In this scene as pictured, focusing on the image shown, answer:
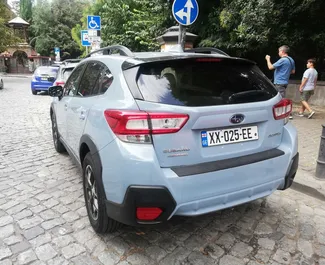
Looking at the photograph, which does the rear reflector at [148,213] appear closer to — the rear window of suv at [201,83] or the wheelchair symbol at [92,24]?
the rear window of suv at [201,83]

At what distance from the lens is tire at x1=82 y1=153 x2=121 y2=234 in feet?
8.34

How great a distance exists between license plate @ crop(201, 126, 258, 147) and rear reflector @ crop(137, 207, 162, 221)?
0.62 m

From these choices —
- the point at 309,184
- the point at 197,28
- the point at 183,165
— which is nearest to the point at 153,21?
the point at 197,28

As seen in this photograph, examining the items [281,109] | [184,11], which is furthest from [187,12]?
[281,109]

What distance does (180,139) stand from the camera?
7.39ft

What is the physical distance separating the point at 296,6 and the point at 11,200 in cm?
999

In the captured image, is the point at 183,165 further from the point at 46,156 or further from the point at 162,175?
the point at 46,156

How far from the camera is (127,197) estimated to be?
223cm

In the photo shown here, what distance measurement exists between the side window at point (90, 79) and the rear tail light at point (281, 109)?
1.74m

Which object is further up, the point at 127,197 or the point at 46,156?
the point at 127,197

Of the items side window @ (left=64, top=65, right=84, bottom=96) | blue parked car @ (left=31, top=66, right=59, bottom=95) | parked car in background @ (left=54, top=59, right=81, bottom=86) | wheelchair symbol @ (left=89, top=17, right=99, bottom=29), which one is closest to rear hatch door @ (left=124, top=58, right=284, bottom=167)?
side window @ (left=64, top=65, right=84, bottom=96)

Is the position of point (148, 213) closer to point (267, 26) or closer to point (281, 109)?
point (281, 109)

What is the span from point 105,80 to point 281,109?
168cm

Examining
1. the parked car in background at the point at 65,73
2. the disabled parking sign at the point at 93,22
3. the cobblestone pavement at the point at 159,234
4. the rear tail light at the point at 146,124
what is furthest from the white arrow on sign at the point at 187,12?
the disabled parking sign at the point at 93,22
